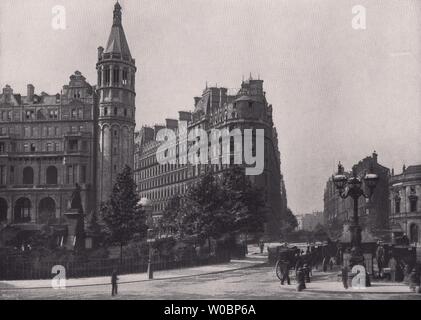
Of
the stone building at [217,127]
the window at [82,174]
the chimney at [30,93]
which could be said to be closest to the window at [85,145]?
the window at [82,174]

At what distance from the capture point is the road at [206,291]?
23.1 meters

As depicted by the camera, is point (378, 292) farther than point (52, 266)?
No

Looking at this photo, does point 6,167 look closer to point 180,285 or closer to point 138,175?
point 138,175

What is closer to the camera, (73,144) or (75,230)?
(75,230)

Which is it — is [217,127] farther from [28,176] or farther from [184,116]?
[28,176]

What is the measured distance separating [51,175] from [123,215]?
35.5 m

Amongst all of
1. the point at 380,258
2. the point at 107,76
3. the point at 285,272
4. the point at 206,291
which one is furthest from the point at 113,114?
the point at 380,258

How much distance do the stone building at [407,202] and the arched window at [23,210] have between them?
51.2m

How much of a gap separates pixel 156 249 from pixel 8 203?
40367 mm

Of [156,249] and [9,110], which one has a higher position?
[9,110]

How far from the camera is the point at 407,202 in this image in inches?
2559

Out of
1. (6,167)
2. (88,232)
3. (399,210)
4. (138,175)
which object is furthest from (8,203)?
(399,210)

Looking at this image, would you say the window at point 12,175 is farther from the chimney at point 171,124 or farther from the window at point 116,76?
the chimney at point 171,124
